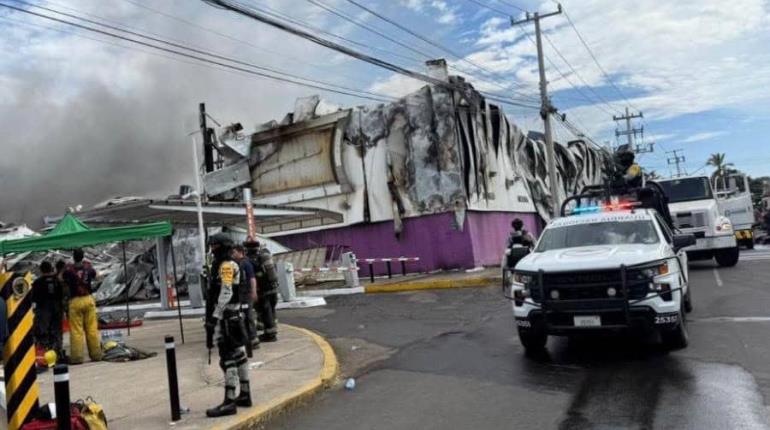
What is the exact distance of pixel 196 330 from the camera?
13047 mm

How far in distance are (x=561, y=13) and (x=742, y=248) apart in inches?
506

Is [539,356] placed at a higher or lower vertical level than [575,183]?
lower

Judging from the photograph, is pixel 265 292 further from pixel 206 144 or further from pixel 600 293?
pixel 206 144

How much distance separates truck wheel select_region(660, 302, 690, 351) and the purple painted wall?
52.0 feet

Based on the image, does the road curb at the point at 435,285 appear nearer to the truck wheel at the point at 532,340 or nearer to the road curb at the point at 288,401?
the truck wheel at the point at 532,340

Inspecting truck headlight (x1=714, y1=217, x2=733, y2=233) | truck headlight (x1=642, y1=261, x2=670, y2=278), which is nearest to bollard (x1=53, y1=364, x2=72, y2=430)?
truck headlight (x1=642, y1=261, x2=670, y2=278)

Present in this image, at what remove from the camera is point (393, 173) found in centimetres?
2464

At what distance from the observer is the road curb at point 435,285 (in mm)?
17984

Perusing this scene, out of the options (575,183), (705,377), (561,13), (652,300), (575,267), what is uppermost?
(561,13)

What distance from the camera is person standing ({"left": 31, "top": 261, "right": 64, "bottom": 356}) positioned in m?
9.93

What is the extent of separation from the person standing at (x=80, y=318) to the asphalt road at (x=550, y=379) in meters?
3.81

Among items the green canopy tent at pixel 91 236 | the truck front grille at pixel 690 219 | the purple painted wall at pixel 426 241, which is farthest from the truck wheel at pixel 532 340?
the purple painted wall at pixel 426 241

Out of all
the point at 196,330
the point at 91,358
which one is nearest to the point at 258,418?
the point at 91,358

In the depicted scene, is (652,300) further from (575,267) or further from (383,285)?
(383,285)
